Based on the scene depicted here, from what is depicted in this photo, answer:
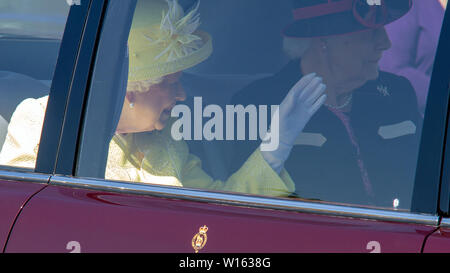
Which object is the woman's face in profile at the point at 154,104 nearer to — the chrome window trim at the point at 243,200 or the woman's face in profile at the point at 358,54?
the chrome window trim at the point at 243,200

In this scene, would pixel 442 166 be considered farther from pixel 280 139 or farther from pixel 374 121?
pixel 280 139

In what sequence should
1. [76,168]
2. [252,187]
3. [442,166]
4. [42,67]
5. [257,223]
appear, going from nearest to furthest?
[442,166] → [257,223] → [252,187] → [76,168] → [42,67]

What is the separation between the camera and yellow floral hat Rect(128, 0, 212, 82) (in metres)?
2.24

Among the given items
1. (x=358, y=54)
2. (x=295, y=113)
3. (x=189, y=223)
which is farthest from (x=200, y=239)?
(x=358, y=54)

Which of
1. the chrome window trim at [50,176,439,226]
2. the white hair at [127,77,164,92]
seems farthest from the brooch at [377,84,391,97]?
the white hair at [127,77,164,92]

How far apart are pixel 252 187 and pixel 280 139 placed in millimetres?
163

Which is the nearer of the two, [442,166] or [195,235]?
[442,166]

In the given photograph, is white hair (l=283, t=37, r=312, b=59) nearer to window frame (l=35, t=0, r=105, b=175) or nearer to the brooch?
the brooch

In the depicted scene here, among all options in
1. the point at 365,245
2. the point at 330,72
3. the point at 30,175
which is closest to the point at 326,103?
the point at 330,72

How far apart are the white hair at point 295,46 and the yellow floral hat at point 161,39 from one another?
275 mm

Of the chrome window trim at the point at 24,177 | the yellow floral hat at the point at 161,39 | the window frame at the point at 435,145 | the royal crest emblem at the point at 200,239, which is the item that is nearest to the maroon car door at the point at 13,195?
the chrome window trim at the point at 24,177

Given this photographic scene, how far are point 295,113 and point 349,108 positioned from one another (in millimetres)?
164

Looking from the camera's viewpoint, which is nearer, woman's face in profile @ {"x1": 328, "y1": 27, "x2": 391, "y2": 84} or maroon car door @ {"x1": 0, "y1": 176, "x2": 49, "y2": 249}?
woman's face in profile @ {"x1": 328, "y1": 27, "x2": 391, "y2": 84}

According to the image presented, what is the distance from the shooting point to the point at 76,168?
2.17 metres
